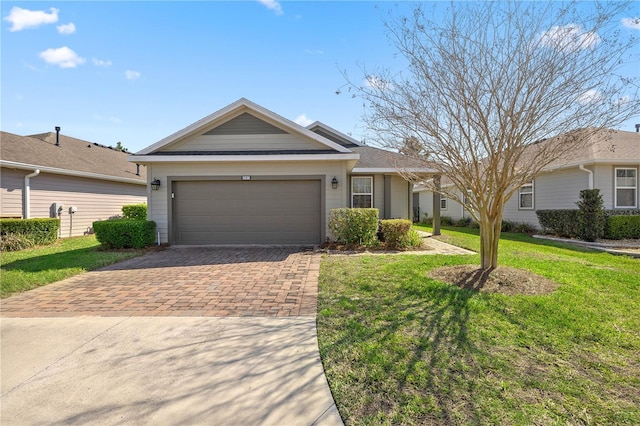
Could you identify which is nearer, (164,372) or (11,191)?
(164,372)

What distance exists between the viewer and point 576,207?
12508 millimetres

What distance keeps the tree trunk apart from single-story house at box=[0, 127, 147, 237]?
47.3 ft

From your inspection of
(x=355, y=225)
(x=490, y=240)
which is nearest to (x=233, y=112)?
(x=355, y=225)

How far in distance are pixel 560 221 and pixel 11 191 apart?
20.8 meters

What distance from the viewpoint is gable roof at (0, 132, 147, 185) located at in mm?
11239

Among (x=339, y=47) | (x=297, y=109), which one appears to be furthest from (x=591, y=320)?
(x=297, y=109)

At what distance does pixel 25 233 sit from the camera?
9977mm

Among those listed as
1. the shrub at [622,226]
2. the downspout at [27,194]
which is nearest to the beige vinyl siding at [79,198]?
the downspout at [27,194]

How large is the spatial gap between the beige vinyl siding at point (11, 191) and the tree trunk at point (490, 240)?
14.8 m

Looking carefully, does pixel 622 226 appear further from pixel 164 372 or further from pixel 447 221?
pixel 164 372

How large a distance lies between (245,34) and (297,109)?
2.62 meters

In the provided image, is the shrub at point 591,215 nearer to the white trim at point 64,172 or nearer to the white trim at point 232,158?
the white trim at point 232,158

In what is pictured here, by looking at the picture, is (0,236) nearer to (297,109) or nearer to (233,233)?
(233,233)

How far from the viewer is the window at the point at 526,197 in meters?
14.8
